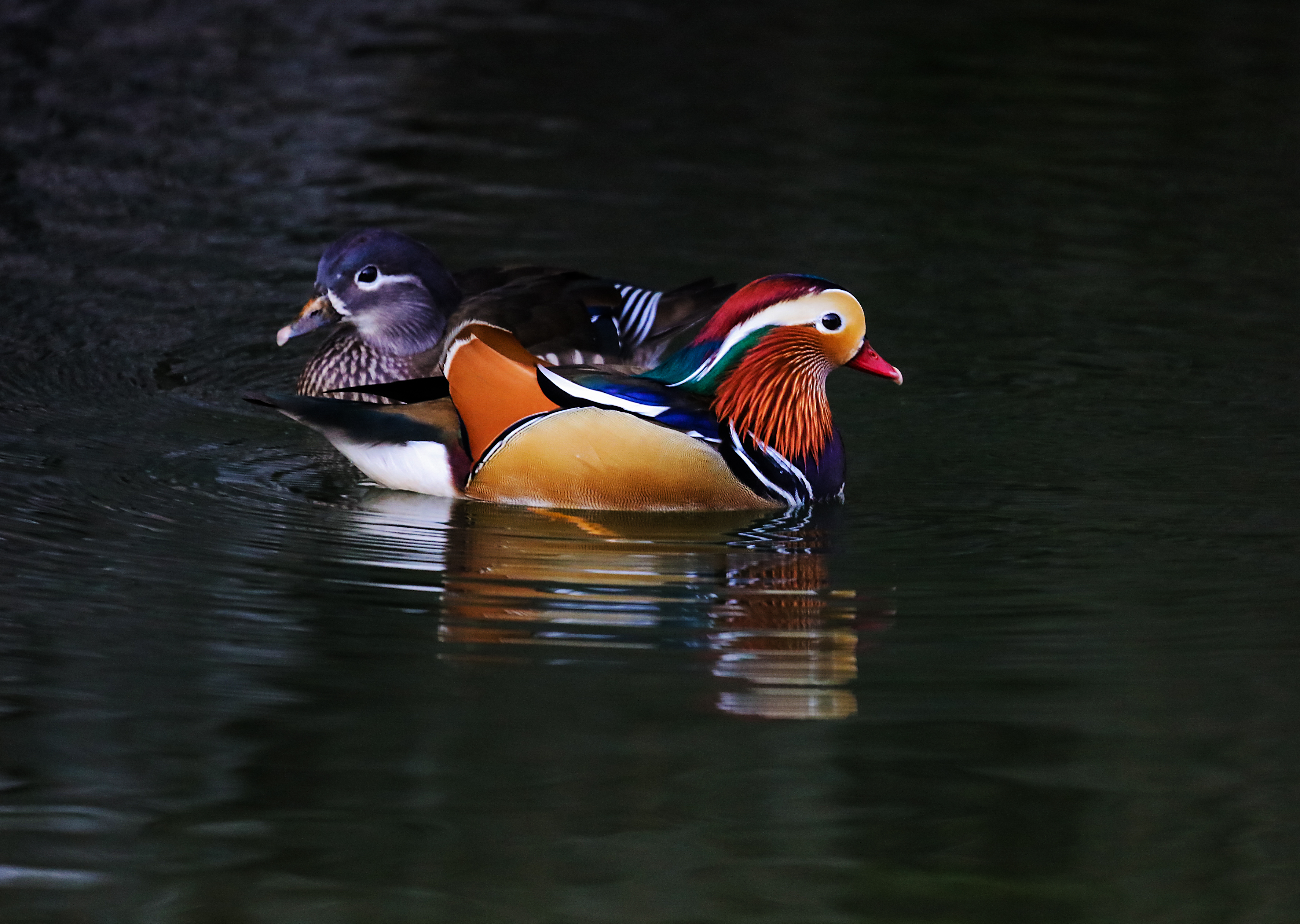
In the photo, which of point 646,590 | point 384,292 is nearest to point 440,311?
point 384,292

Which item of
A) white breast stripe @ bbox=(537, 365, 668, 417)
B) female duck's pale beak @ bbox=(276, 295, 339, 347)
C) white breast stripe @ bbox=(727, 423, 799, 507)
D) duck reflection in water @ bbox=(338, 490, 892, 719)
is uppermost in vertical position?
female duck's pale beak @ bbox=(276, 295, 339, 347)

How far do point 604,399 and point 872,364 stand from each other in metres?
1.04

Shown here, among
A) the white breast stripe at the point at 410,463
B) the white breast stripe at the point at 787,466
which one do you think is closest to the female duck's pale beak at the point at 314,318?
the white breast stripe at the point at 410,463

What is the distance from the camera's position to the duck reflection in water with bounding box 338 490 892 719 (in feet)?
18.1

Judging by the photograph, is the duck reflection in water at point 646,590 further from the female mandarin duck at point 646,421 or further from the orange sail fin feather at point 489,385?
the orange sail fin feather at point 489,385

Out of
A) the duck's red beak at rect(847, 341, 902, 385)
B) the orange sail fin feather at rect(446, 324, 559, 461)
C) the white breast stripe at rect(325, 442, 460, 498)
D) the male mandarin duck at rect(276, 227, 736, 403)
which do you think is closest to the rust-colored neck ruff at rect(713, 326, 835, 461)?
the duck's red beak at rect(847, 341, 902, 385)

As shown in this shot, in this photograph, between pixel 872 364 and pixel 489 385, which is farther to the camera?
pixel 872 364

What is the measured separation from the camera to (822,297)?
23.3 feet

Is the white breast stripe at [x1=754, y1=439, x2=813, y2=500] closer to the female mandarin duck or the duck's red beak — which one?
the female mandarin duck

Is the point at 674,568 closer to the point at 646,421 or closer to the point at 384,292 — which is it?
the point at 646,421

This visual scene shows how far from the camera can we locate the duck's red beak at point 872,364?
7246 mm

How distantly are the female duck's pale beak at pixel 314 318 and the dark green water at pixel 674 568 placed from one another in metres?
0.37

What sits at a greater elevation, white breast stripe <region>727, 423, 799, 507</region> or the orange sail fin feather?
the orange sail fin feather

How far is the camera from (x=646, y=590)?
20.1ft
